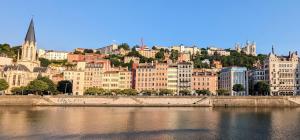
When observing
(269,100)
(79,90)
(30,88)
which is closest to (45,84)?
(30,88)

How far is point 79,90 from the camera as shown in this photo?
12000cm

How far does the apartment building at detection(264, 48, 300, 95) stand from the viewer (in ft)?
365

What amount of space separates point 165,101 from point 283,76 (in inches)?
1787

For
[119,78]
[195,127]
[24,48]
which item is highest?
[24,48]

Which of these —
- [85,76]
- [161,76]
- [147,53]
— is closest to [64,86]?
[85,76]

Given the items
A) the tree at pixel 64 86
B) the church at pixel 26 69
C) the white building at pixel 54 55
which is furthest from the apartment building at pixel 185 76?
the white building at pixel 54 55

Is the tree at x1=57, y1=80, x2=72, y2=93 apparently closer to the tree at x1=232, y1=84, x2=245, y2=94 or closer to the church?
the church

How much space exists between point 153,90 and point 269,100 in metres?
38.0

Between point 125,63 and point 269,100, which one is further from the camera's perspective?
point 125,63

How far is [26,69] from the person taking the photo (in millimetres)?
123438

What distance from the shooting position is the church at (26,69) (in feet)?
385

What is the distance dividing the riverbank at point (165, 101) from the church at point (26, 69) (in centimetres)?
3223

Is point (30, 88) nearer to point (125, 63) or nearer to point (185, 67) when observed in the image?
point (185, 67)

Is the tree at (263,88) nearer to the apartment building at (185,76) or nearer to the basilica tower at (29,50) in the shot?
the apartment building at (185,76)
